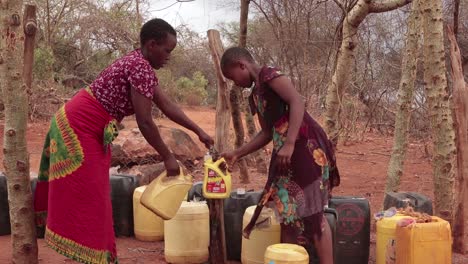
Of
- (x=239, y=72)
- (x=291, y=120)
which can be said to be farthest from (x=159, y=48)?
(x=291, y=120)

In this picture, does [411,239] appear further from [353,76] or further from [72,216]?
[353,76]

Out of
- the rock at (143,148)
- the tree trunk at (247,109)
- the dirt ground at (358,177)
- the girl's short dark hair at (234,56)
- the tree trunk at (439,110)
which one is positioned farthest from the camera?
the rock at (143,148)

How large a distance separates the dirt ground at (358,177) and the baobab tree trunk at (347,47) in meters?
1.08

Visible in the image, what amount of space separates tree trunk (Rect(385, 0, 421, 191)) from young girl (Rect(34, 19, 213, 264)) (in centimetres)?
301

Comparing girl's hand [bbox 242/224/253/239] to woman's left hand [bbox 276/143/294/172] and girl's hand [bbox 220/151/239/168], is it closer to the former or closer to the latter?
girl's hand [bbox 220/151/239/168]

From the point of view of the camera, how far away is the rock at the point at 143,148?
767 cm

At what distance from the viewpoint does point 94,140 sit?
2.85 metres

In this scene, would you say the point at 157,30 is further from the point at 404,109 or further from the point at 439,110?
the point at 404,109

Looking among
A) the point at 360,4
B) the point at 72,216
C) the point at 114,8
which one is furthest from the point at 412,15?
the point at 114,8

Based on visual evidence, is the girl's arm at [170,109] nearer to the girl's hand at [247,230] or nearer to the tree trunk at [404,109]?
the girl's hand at [247,230]

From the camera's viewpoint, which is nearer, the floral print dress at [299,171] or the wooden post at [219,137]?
the floral print dress at [299,171]

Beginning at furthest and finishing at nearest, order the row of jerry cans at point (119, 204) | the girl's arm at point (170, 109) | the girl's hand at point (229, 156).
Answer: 1. the row of jerry cans at point (119, 204)
2. the girl's hand at point (229, 156)
3. the girl's arm at point (170, 109)

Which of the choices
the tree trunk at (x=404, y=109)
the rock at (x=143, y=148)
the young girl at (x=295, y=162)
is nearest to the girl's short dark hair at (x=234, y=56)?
the young girl at (x=295, y=162)

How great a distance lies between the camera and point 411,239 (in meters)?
3.25
